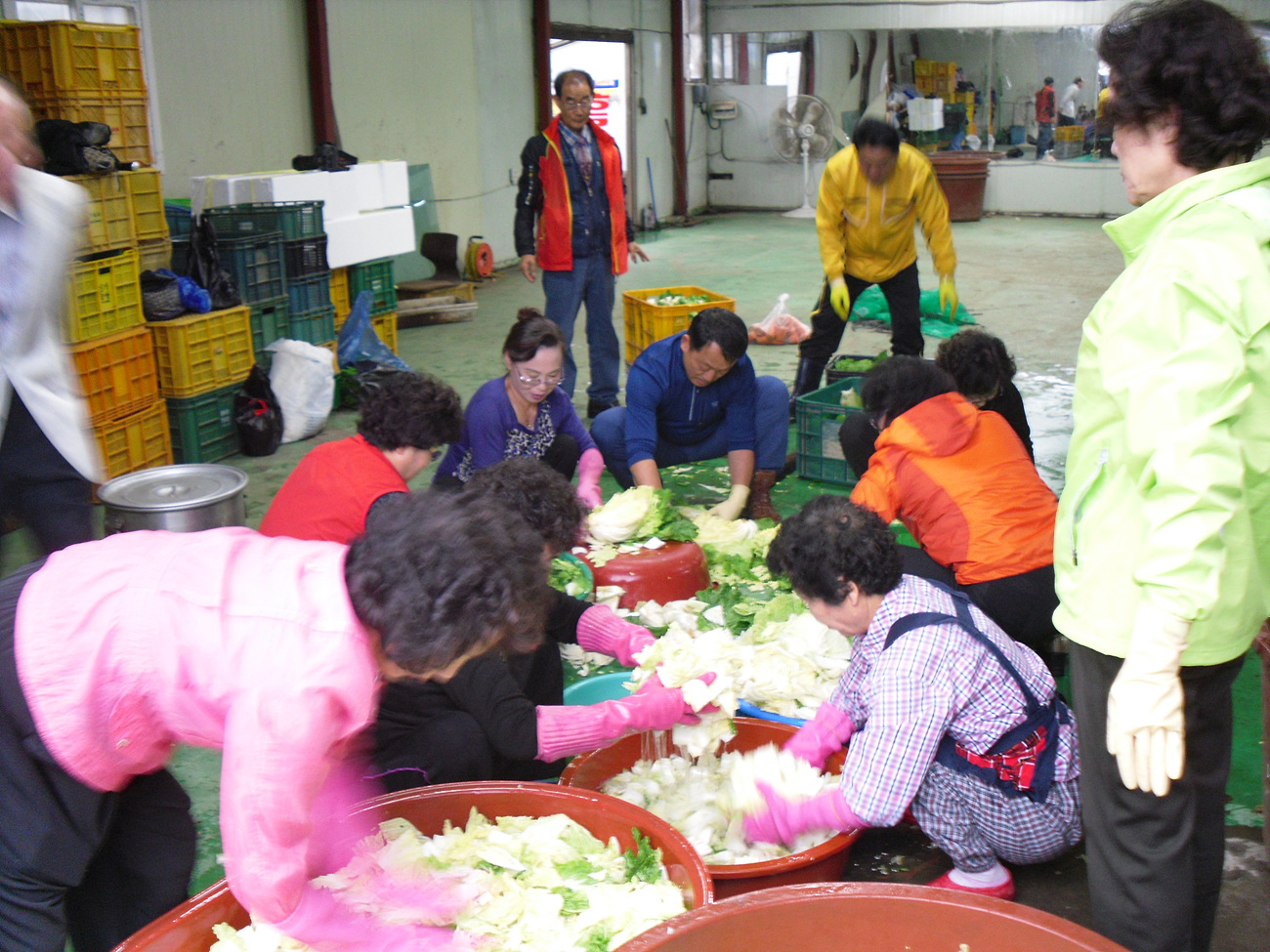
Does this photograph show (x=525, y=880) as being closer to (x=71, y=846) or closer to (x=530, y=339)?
(x=71, y=846)

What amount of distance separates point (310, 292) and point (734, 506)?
371cm

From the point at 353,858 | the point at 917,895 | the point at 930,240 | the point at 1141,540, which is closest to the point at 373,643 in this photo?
the point at 353,858

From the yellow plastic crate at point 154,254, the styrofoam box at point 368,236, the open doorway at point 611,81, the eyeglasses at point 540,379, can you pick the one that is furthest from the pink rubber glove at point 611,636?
the open doorway at point 611,81

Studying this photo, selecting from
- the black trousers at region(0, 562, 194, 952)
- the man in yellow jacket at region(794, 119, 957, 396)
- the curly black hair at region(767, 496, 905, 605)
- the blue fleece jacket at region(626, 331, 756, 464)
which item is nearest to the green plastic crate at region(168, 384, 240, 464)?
the blue fleece jacket at region(626, 331, 756, 464)

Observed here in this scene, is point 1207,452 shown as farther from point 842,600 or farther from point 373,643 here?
point 373,643

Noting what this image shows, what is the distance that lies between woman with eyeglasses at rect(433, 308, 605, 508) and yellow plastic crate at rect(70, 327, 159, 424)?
83.3 inches

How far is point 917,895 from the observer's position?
5.91 ft

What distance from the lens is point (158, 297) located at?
5.81 meters

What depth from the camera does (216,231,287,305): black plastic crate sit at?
6.37m

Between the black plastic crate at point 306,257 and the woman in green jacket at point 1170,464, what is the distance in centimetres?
598

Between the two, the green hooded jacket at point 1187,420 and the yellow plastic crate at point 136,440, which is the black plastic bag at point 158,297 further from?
the green hooded jacket at point 1187,420

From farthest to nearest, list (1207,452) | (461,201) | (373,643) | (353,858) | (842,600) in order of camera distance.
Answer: (461,201), (842,600), (353,858), (373,643), (1207,452)

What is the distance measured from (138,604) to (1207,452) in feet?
5.08

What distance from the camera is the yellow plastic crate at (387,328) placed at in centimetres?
799
